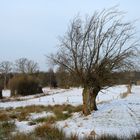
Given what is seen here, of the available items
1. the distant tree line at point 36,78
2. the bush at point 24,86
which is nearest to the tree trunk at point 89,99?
the distant tree line at point 36,78

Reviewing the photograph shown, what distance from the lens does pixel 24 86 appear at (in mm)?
76875

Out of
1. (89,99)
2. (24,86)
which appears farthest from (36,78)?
(89,99)

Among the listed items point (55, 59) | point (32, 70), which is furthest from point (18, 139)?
point (32, 70)

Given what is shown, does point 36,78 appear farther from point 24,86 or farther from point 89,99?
point 89,99

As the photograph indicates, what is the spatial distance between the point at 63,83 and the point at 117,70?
4130 millimetres

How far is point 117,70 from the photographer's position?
85.3ft

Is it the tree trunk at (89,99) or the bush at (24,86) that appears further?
the bush at (24,86)

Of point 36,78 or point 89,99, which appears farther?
point 36,78

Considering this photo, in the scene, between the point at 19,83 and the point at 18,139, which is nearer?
the point at 18,139

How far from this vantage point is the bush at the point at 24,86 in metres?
76.2

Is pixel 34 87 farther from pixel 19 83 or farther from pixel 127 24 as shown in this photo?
pixel 127 24

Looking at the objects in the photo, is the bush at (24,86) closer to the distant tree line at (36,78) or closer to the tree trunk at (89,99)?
the distant tree line at (36,78)

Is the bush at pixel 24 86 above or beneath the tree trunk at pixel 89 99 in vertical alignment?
above

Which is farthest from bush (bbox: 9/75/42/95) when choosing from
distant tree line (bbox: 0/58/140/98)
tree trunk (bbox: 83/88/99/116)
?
tree trunk (bbox: 83/88/99/116)
